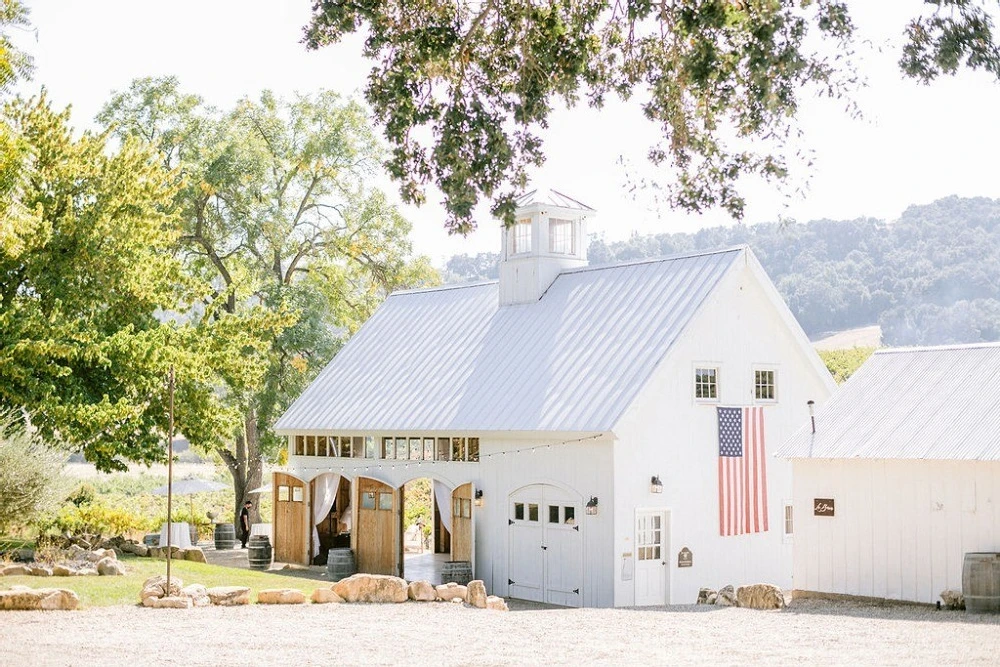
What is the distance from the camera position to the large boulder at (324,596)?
719 inches

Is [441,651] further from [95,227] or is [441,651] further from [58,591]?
[95,227]

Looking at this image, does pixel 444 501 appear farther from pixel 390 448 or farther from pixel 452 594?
pixel 452 594

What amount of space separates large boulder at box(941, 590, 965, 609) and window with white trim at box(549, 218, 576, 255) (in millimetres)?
11870

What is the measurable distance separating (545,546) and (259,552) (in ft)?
27.0

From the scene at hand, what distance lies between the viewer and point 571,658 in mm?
13070

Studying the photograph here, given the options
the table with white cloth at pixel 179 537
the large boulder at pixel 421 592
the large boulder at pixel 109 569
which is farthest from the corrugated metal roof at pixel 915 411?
the table with white cloth at pixel 179 537

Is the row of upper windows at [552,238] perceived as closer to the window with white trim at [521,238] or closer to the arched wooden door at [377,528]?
the window with white trim at [521,238]

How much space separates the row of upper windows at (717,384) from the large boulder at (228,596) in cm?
900

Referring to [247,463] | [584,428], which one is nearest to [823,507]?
[584,428]

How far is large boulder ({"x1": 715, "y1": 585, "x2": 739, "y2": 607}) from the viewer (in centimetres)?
1888

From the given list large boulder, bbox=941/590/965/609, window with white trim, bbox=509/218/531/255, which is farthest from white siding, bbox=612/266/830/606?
window with white trim, bbox=509/218/531/255

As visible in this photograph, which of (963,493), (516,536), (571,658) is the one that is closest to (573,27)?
(571,658)

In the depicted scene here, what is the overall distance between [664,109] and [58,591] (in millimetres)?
10383

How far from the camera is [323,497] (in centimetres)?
2727
